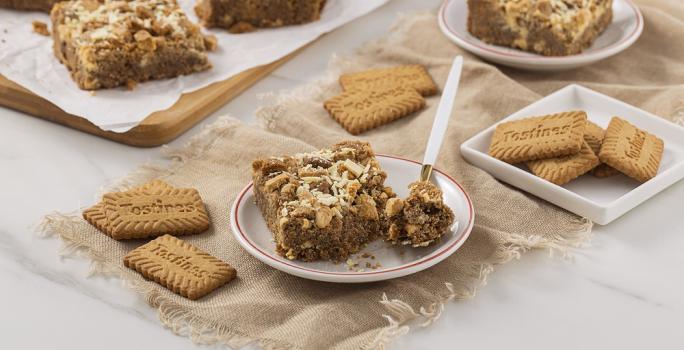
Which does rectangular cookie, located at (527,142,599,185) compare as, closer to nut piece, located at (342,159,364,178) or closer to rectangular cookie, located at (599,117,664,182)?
rectangular cookie, located at (599,117,664,182)

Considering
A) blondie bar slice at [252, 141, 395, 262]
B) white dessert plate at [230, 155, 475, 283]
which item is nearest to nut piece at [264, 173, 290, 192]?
blondie bar slice at [252, 141, 395, 262]

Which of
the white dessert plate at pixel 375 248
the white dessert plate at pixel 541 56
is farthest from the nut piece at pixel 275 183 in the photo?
the white dessert plate at pixel 541 56

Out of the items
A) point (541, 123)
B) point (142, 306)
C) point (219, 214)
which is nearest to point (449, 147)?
point (541, 123)

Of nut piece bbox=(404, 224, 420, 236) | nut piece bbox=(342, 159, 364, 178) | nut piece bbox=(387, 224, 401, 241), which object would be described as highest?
nut piece bbox=(342, 159, 364, 178)

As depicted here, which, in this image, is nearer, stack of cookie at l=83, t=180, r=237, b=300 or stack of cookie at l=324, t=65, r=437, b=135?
stack of cookie at l=83, t=180, r=237, b=300

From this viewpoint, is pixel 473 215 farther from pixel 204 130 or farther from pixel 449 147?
pixel 204 130

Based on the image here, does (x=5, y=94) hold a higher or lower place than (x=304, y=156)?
lower

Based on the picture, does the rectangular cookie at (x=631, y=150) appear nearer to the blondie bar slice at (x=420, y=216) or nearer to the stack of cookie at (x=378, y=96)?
the blondie bar slice at (x=420, y=216)
